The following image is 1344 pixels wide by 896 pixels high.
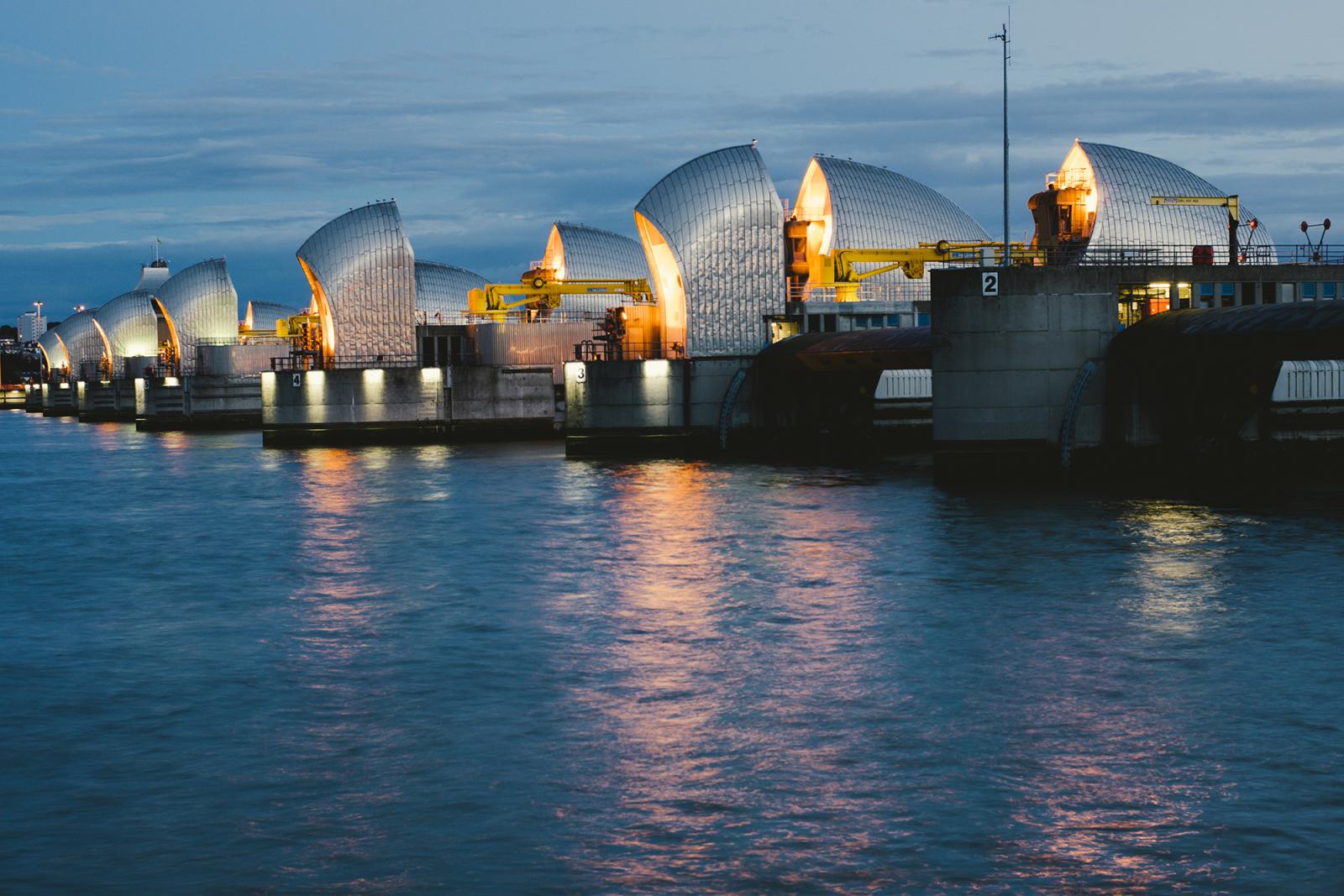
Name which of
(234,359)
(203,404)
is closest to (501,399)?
(203,404)

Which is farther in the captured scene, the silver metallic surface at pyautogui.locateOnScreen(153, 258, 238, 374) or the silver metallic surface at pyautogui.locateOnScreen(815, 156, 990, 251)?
the silver metallic surface at pyautogui.locateOnScreen(153, 258, 238, 374)

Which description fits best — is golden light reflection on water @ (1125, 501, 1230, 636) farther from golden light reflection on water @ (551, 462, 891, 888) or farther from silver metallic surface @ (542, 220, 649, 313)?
silver metallic surface @ (542, 220, 649, 313)

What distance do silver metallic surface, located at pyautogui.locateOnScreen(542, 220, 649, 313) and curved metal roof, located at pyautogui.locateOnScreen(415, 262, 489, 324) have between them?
889 cm

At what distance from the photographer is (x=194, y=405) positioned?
115 metres

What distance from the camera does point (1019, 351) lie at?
48.6 meters

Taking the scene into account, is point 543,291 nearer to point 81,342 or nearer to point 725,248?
point 725,248

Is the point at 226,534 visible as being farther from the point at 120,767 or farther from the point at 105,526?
the point at 120,767

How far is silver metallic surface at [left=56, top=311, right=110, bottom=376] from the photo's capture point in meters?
183

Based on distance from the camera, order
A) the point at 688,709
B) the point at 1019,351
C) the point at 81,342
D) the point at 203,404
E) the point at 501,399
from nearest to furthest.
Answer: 1. the point at 688,709
2. the point at 1019,351
3. the point at 501,399
4. the point at 203,404
5. the point at 81,342

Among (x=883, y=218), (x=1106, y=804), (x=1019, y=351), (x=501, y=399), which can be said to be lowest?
(x=1106, y=804)

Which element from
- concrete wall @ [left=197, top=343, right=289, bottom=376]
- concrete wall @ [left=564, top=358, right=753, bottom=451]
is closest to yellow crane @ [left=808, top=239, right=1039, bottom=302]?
concrete wall @ [left=564, top=358, right=753, bottom=451]

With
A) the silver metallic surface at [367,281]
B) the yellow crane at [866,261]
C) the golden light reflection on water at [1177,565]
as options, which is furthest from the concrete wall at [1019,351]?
the silver metallic surface at [367,281]

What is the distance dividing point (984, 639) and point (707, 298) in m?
51.6

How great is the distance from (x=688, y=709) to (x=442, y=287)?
107 meters
